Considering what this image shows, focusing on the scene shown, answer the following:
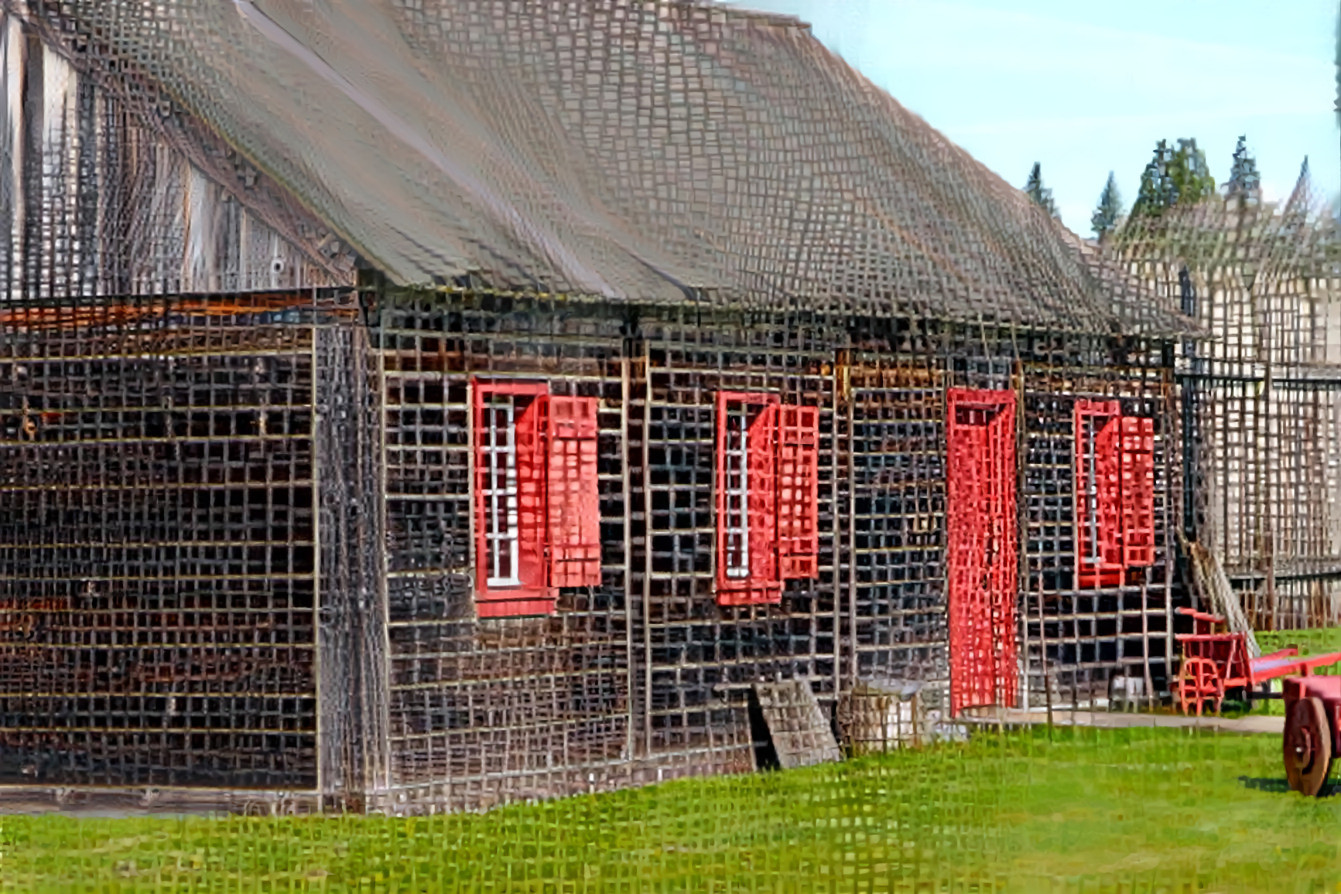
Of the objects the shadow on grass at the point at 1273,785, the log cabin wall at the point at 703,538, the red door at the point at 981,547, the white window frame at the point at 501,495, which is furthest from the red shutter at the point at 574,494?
the shadow on grass at the point at 1273,785

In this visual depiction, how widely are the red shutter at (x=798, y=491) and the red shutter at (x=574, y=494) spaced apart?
2430 millimetres

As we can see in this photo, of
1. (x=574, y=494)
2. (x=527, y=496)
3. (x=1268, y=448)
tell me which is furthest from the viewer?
(x=1268, y=448)

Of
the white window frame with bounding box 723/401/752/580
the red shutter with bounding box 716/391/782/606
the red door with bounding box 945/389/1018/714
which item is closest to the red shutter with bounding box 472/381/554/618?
the red shutter with bounding box 716/391/782/606

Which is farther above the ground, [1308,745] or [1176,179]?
[1176,179]

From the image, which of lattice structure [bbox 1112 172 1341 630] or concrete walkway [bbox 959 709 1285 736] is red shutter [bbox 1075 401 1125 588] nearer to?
concrete walkway [bbox 959 709 1285 736]

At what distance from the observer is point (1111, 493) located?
26438 mm

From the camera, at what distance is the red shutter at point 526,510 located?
61.3 ft

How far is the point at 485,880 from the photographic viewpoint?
1427 centimetres

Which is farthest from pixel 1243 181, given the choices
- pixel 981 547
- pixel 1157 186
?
pixel 981 547

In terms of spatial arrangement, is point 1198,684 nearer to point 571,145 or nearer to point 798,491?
point 798,491

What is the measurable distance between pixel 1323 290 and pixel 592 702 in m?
11.1

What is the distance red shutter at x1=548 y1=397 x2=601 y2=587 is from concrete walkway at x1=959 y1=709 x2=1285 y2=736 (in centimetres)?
429

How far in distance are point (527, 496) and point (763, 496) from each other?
10.1 feet

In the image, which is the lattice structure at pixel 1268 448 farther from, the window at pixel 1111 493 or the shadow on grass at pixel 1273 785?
the shadow on grass at pixel 1273 785
